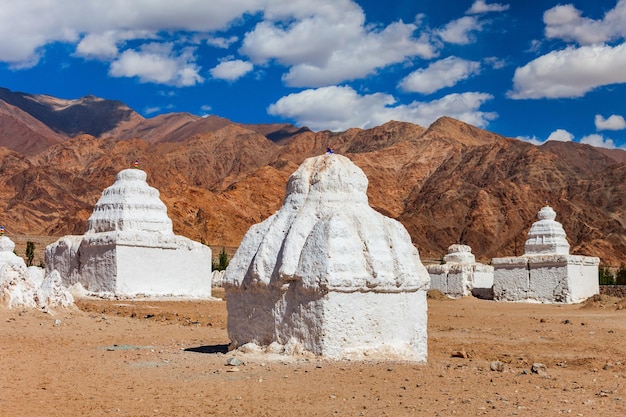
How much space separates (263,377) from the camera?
850 cm

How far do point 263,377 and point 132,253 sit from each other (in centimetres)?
1467

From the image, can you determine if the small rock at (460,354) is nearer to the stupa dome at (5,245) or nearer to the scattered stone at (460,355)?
the scattered stone at (460,355)

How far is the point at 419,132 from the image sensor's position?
133 meters

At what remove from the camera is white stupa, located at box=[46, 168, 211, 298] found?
22156 mm

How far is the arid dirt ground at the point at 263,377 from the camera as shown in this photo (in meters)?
7.11

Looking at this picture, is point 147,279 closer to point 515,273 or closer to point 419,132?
point 515,273

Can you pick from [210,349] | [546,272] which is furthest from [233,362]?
[546,272]

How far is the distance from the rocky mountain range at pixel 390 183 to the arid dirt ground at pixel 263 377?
207ft

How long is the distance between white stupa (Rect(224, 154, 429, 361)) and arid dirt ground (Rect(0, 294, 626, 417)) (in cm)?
41

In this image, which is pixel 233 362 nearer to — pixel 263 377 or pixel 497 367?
pixel 263 377

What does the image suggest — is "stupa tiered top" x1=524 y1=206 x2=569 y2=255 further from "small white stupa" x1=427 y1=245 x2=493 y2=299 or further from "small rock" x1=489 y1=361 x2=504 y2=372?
"small rock" x1=489 y1=361 x2=504 y2=372

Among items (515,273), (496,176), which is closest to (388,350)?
(515,273)

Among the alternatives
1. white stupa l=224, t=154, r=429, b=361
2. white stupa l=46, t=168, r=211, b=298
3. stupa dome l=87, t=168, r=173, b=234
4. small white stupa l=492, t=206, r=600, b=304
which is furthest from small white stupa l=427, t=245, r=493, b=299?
white stupa l=224, t=154, r=429, b=361

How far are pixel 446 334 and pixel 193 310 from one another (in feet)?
24.3
